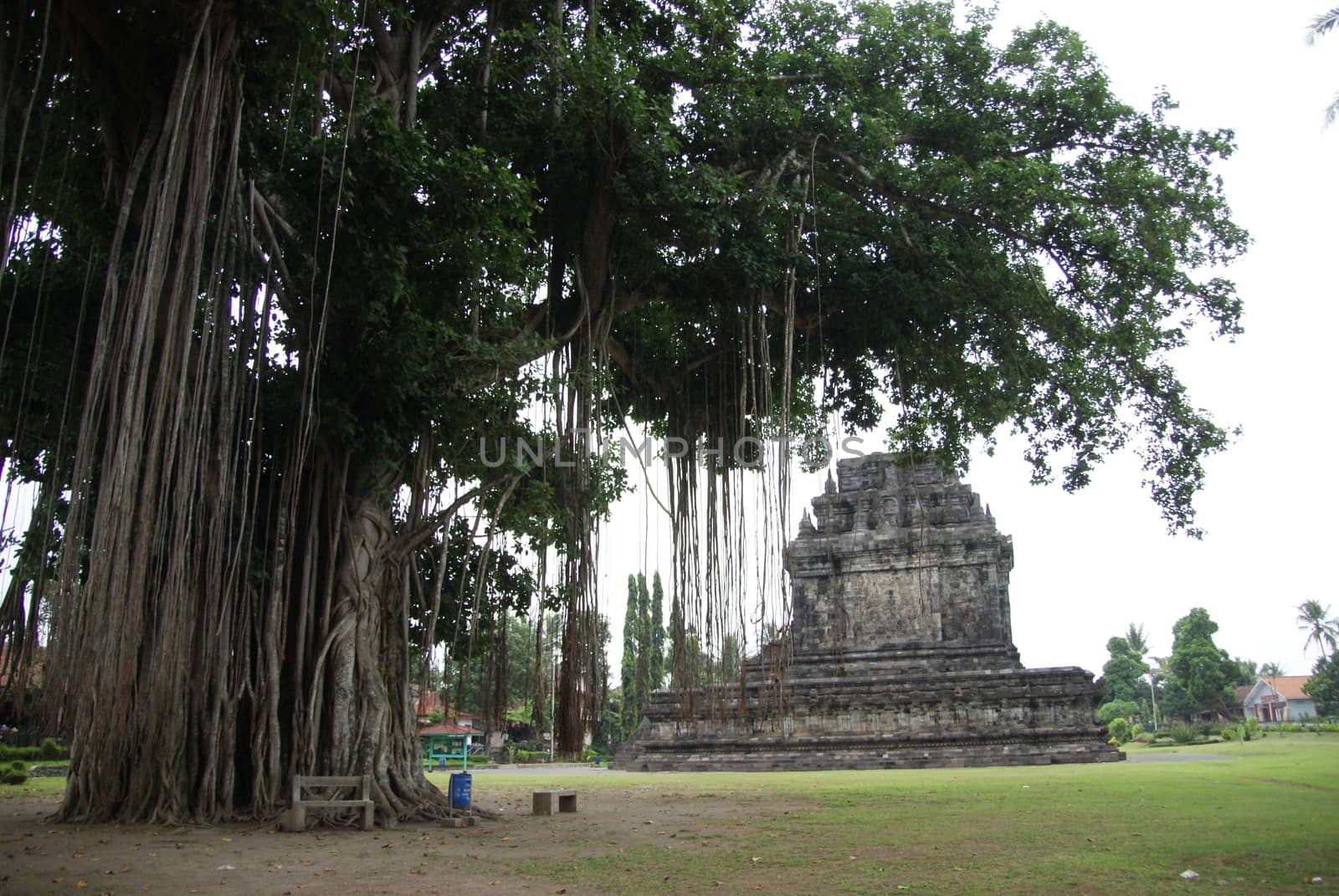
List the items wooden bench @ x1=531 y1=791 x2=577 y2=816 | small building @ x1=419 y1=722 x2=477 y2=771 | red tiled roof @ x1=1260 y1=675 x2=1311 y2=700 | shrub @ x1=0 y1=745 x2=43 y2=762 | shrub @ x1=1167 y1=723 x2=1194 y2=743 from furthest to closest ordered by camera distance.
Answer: red tiled roof @ x1=1260 y1=675 x2=1311 y2=700, shrub @ x1=1167 y1=723 x2=1194 y2=743, small building @ x1=419 y1=722 x2=477 y2=771, shrub @ x1=0 y1=745 x2=43 y2=762, wooden bench @ x1=531 y1=791 x2=577 y2=816

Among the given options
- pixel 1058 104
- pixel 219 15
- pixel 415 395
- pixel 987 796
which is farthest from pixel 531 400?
pixel 1058 104

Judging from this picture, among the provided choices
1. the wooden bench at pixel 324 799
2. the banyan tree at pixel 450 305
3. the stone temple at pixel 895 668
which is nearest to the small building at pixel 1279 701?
the stone temple at pixel 895 668

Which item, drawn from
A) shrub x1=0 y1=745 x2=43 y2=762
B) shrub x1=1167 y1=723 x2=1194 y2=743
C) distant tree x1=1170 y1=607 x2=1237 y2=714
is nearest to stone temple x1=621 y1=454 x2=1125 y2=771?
shrub x1=0 y1=745 x2=43 y2=762

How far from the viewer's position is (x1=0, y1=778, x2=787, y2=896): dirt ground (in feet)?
13.8

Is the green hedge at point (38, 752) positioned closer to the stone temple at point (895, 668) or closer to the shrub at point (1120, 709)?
the stone temple at point (895, 668)

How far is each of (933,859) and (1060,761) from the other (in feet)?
41.3

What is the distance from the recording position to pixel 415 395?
7.08 metres

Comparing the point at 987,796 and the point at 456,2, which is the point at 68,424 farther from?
the point at 987,796

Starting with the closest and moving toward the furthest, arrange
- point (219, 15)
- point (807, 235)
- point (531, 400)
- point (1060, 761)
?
point (219, 15), point (531, 400), point (807, 235), point (1060, 761)

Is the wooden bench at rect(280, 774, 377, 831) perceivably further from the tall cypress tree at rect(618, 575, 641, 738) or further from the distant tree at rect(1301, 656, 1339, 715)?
the distant tree at rect(1301, 656, 1339, 715)

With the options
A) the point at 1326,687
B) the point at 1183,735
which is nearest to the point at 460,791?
the point at 1183,735

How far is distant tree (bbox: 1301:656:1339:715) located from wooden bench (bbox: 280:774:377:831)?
136ft

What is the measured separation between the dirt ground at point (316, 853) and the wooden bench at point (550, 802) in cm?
12

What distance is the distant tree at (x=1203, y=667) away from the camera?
42.8 metres
